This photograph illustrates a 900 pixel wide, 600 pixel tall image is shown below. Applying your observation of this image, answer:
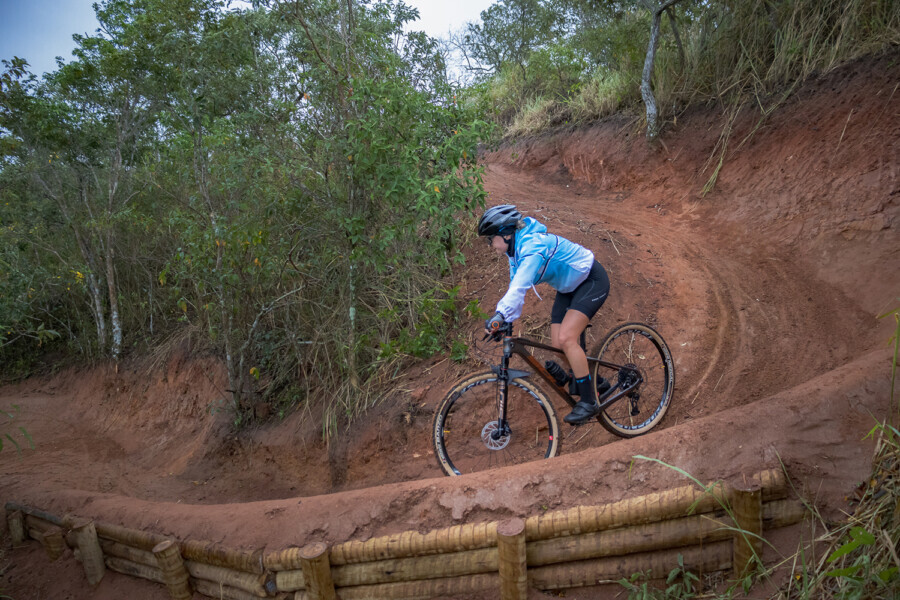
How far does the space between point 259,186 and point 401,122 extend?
1962 mm

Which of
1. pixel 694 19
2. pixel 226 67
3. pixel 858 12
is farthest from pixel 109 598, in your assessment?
pixel 694 19

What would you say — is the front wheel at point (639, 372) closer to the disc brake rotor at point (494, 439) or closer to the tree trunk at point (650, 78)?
the disc brake rotor at point (494, 439)

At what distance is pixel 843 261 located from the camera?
629 cm

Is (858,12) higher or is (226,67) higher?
(226,67)

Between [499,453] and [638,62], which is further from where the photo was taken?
[638,62]

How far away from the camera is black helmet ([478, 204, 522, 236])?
4.09 metres

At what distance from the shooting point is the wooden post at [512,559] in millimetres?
3168

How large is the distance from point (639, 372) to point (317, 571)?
2.92 m

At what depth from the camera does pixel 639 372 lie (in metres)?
4.68

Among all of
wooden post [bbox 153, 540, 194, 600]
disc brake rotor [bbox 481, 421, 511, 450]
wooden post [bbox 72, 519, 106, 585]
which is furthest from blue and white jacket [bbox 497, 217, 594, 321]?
wooden post [bbox 72, 519, 106, 585]

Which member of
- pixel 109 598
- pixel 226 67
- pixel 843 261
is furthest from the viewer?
pixel 226 67

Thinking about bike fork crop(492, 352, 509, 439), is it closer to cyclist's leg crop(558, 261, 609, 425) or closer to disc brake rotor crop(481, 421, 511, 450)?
disc brake rotor crop(481, 421, 511, 450)

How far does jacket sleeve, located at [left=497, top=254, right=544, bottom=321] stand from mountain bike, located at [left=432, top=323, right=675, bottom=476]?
12 cm

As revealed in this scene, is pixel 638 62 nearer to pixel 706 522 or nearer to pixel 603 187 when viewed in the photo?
pixel 603 187
